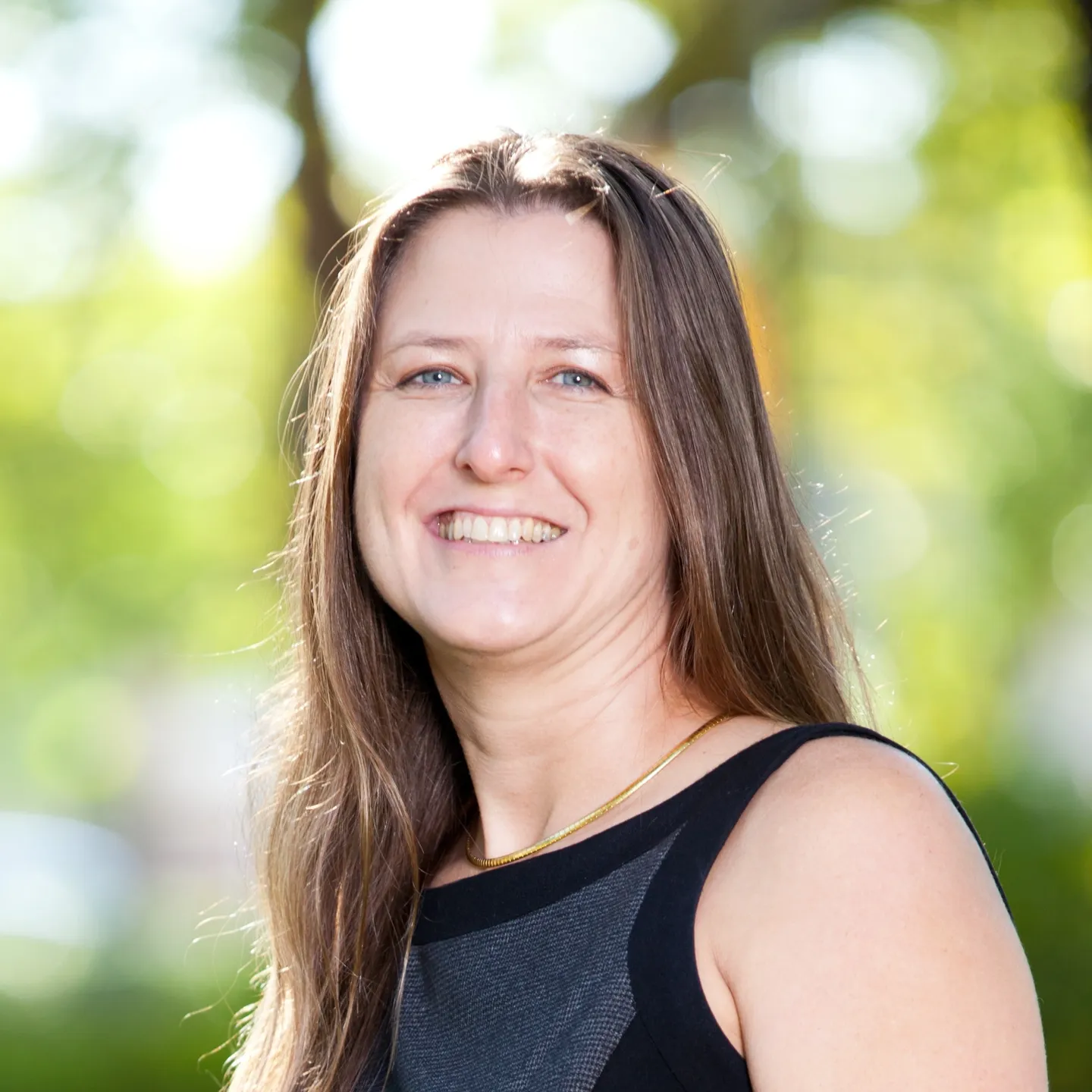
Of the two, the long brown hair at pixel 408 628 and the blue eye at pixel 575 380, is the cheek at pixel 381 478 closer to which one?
the long brown hair at pixel 408 628

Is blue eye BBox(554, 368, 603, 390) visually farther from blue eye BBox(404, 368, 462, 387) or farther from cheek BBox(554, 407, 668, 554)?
blue eye BBox(404, 368, 462, 387)

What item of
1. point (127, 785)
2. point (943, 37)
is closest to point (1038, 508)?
point (943, 37)

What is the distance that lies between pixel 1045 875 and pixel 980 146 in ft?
25.7

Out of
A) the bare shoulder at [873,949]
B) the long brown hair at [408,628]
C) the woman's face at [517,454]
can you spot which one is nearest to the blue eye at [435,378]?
the woman's face at [517,454]

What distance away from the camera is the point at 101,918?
11.5 meters

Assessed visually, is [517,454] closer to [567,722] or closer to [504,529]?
[504,529]

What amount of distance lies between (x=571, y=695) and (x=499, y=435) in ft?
1.53

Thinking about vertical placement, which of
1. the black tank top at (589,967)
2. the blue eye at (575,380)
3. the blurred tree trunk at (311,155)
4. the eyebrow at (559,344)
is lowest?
the black tank top at (589,967)

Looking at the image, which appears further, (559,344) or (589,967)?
(559,344)

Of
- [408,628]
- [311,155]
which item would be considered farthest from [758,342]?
[311,155]

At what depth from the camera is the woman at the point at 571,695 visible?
1771 mm

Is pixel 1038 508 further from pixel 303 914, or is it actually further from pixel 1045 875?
pixel 303 914

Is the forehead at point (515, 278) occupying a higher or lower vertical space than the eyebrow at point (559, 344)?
higher

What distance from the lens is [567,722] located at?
2.39 m
